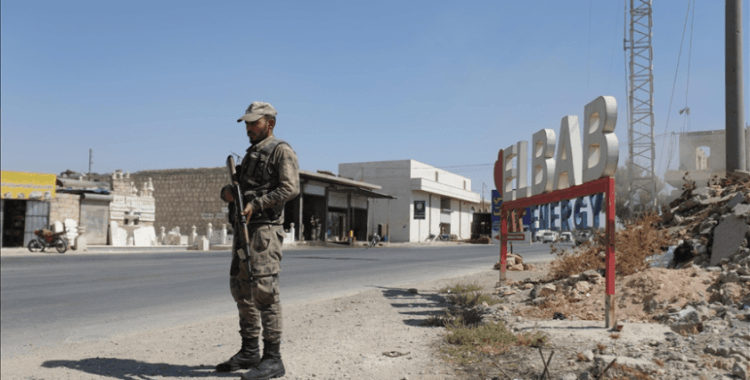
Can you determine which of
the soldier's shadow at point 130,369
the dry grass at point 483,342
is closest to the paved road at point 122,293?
the soldier's shadow at point 130,369

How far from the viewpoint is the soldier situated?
3783mm

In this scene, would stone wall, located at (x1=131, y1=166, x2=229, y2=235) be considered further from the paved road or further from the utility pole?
the utility pole

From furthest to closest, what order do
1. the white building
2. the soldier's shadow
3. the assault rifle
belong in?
the white building, the soldier's shadow, the assault rifle

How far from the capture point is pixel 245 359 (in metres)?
4.09

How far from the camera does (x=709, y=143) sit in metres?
19.0

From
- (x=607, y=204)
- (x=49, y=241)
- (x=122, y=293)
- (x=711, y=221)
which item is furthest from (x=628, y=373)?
(x=49, y=241)

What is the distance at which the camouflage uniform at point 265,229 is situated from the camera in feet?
12.4

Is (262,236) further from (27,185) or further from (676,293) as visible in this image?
(27,185)

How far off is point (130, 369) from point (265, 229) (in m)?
1.73

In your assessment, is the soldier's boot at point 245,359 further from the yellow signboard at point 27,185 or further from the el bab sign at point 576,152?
the yellow signboard at point 27,185

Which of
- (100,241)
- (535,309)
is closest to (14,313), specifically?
(535,309)

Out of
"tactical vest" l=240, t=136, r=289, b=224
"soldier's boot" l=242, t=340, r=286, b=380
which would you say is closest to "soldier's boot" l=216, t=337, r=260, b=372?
"soldier's boot" l=242, t=340, r=286, b=380

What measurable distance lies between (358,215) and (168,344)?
141 ft

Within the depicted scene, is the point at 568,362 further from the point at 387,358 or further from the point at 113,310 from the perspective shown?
the point at 113,310
